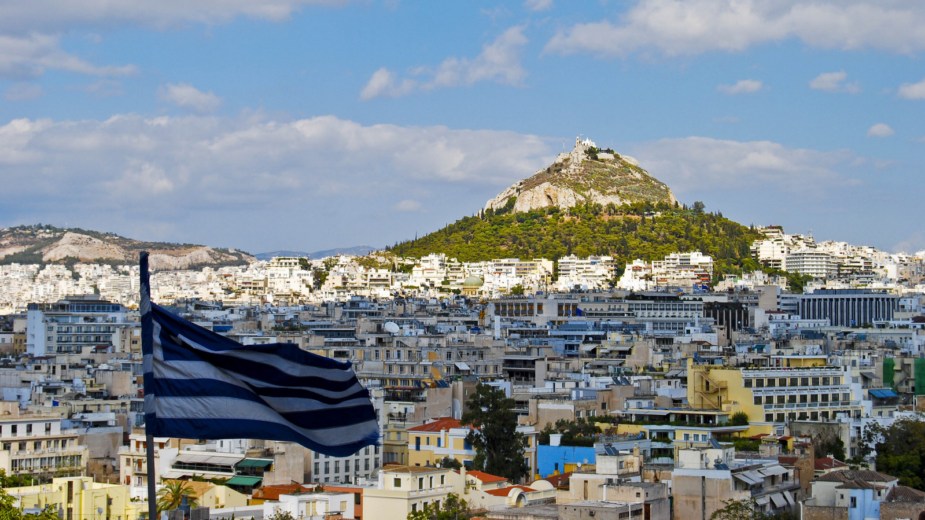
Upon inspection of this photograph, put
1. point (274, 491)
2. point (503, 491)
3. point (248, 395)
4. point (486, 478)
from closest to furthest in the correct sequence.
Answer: point (248, 395) < point (503, 491) < point (274, 491) < point (486, 478)

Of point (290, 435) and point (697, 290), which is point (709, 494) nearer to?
point (290, 435)

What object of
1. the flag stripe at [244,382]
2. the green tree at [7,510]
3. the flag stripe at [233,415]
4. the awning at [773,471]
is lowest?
the awning at [773,471]

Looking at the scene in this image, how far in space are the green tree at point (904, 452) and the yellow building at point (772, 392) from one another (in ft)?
11.7

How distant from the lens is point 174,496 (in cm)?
3056

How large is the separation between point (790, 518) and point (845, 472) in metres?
3.03

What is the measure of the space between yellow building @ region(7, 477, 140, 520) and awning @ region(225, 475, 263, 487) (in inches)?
173

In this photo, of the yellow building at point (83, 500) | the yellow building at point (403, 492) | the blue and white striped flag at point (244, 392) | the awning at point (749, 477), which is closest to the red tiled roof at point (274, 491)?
the yellow building at point (403, 492)

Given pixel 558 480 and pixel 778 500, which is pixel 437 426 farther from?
pixel 778 500

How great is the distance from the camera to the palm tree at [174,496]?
3064 centimetres

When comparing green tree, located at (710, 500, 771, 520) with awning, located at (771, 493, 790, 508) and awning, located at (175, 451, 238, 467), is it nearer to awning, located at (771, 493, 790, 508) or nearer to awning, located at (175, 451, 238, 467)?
awning, located at (771, 493, 790, 508)

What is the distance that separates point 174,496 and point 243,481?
30.5 feet

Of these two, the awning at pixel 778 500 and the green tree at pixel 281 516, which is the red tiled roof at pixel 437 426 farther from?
the green tree at pixel 281 516

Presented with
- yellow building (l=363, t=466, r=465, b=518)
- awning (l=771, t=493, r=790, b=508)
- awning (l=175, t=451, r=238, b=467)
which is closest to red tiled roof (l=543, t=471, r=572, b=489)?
yellow building (l=363, t=466, r=465, b=518)

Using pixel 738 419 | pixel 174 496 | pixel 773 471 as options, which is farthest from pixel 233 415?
pixel 738 419
